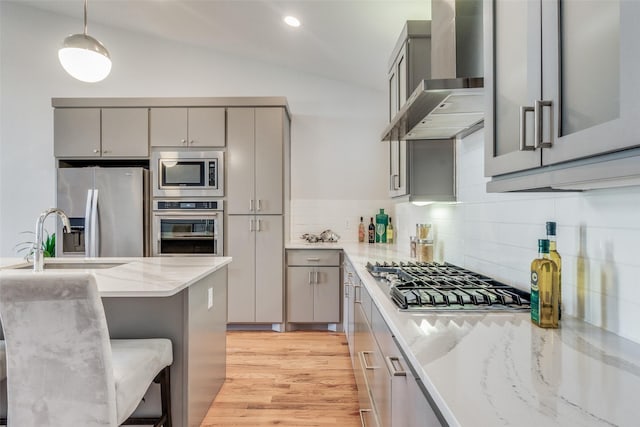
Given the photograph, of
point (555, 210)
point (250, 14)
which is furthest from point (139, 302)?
point (250, 14)

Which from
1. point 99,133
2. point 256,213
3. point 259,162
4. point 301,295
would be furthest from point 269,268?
point 99,133

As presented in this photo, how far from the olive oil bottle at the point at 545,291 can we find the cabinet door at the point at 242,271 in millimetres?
2868

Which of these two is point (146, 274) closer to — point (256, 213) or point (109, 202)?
point (256, 213)

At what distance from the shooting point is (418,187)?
225 cm

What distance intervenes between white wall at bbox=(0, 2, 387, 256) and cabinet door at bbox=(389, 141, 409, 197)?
54.8 inches

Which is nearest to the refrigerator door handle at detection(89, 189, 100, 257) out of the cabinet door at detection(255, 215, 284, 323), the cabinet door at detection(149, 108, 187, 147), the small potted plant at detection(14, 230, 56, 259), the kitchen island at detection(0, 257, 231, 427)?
the small potted plant at detection(14, 230, 56, 259)

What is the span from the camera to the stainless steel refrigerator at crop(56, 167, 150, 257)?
3.50 m

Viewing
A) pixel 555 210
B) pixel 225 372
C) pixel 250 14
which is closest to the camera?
pixel 555 210

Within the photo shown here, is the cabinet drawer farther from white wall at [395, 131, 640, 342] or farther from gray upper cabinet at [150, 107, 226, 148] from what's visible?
white wall at [395, 131, 640, 342]

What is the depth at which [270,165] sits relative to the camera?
3639mm

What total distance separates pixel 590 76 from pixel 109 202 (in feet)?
12.7

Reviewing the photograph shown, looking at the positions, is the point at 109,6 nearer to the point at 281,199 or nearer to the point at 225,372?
the point at 281,199

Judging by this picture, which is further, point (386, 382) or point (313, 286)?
point (313, 286)

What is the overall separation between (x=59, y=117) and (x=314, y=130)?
2.67 m
